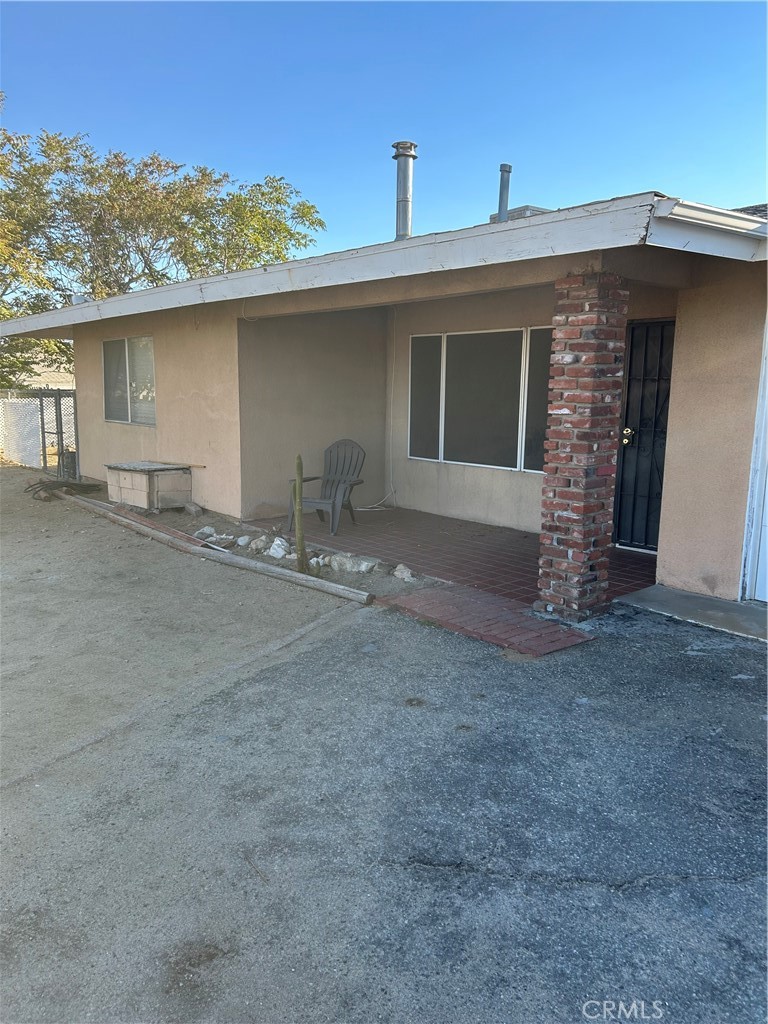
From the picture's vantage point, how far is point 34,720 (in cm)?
382

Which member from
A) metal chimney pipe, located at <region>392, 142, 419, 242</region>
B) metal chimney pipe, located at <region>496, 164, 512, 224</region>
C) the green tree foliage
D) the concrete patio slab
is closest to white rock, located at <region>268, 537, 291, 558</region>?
the concrete patio slab

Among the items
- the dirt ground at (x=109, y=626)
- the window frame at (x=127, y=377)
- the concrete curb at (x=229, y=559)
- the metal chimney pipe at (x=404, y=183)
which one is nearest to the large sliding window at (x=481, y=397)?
the metal chimney pipe at (x=404, y=183)

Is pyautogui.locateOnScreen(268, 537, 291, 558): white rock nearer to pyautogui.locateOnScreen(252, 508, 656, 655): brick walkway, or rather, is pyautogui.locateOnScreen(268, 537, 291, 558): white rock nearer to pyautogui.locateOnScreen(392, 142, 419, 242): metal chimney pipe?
pyautogui.locateOnScreen(252, 508, 656, 655): brick walkway

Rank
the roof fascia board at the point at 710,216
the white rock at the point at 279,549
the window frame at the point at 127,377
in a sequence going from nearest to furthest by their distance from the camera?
the roof fascia board at the point at 710,216
the white rock at the point at 279,549
the window frame at the point at 127,377

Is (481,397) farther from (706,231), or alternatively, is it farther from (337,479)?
(706,231)

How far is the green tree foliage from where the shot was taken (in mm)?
17844

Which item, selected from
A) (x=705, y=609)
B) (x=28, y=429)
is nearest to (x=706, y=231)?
(x=705, y=609)

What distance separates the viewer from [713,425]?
16.5 feet

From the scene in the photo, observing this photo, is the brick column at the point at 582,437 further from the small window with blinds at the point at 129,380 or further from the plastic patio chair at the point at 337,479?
the small window with blinds at the point at 129,380

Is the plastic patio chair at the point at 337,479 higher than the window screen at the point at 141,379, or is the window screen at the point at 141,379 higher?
the window screen at the point at 141,379

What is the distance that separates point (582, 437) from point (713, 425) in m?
1.06

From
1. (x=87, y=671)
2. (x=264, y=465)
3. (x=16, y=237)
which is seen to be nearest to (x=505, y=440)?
(x=264, y=465)

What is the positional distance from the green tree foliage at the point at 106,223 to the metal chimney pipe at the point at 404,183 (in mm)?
11595

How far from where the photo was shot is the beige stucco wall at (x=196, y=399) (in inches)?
322
